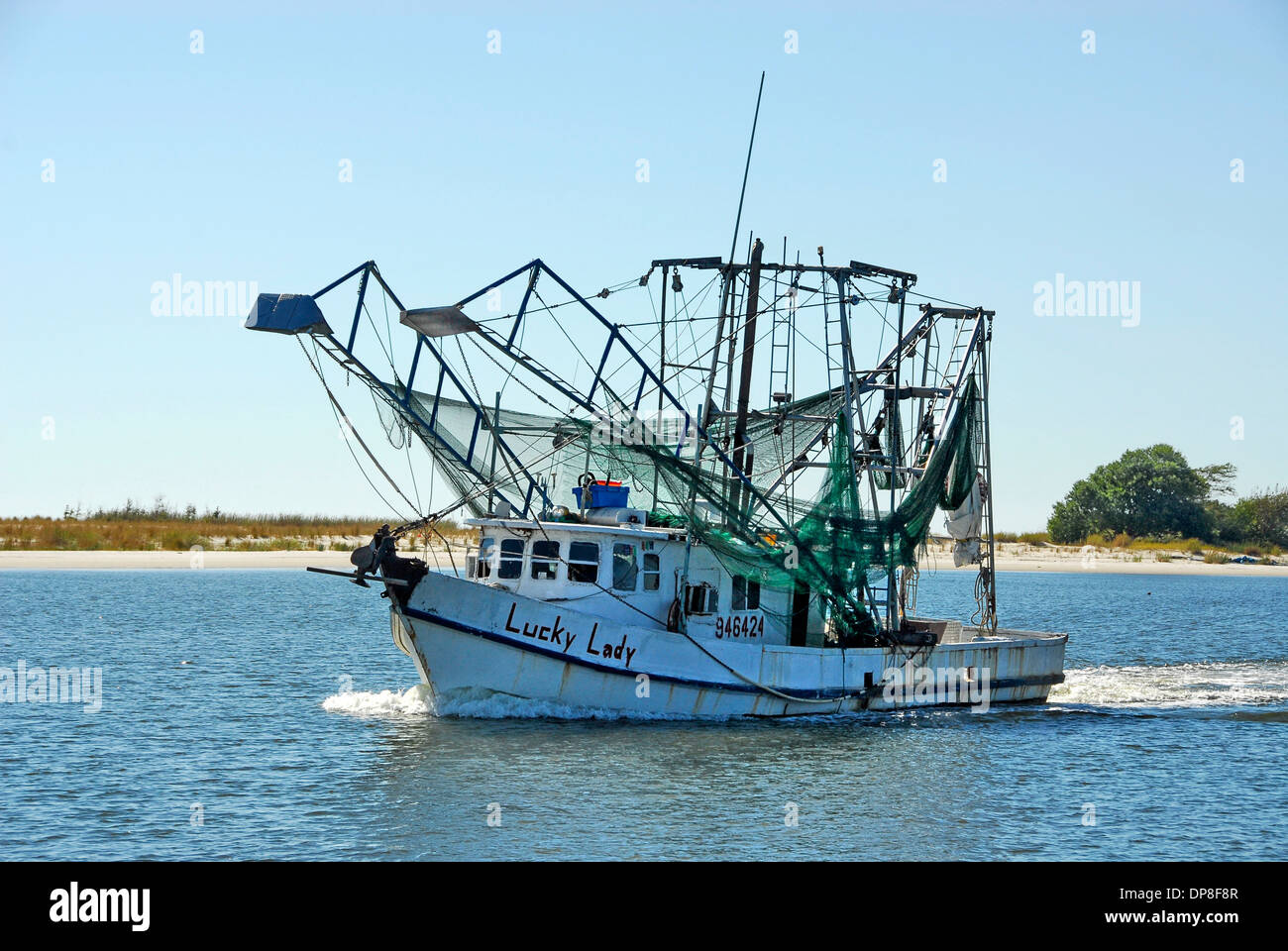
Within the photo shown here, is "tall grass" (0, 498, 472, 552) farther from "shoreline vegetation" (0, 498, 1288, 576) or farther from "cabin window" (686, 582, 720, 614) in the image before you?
"cabin window" (686, 582, 720, 614)

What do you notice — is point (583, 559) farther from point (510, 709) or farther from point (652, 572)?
point (510, 709)

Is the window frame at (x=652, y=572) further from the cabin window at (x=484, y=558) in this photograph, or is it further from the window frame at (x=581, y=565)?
the cabin window at (x=484, y=558)

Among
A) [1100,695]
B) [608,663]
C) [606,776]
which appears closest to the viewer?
[606,776]

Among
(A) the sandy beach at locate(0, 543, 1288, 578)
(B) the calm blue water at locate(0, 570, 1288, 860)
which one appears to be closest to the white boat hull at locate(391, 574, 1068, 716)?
(B) the calm blue water at locate(0, 570, 1288, 860)

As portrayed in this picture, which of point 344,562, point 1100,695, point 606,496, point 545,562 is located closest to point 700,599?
point 606,496

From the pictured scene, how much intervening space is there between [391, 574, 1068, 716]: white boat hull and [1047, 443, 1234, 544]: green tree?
89.9 metres

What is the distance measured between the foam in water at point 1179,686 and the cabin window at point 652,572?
1122 cm

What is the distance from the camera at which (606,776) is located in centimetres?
1820

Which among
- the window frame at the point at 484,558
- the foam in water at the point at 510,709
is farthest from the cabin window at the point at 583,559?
the foam in water at the point at 510,709

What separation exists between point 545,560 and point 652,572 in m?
1.95

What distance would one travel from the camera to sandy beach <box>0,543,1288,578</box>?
230ft

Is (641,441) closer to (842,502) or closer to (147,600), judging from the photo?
(842,502)
